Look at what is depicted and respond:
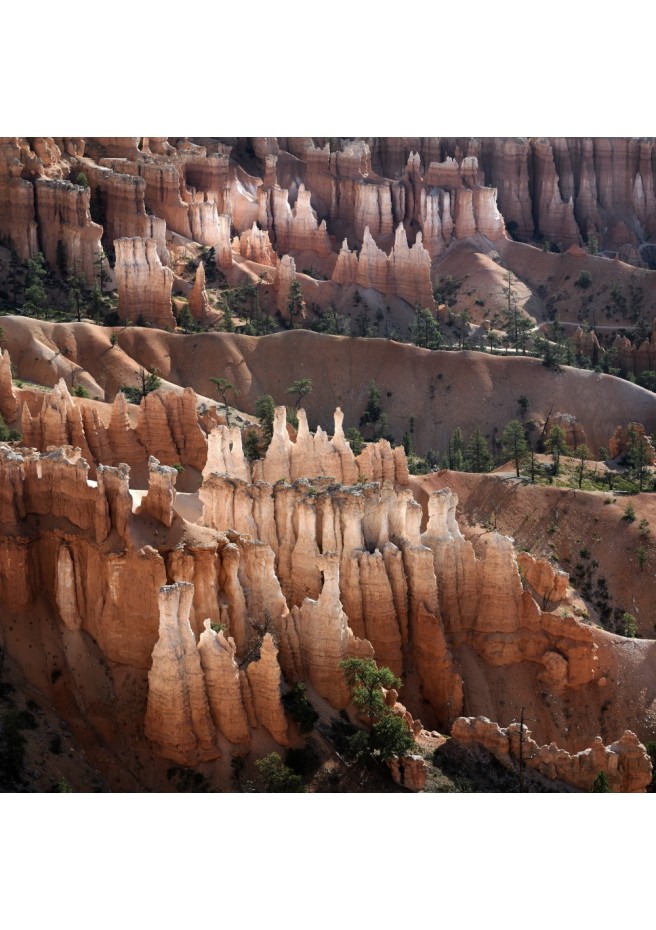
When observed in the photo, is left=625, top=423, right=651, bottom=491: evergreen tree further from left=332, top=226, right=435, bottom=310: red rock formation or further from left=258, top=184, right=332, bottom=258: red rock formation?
left=258, top=184, right=332, bottom=258: red rock formation

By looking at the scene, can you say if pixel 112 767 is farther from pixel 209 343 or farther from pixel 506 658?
pixel 209 343

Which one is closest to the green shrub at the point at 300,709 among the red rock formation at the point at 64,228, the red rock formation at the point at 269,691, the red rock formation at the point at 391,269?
the red rock formation at the point at 269,691

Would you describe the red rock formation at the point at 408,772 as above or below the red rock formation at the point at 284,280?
below

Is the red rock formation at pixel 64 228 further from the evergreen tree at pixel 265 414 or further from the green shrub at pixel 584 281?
the green shrub at pixel 584 281

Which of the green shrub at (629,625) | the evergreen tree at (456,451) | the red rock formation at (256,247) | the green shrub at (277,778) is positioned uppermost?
the red rock formation at (256,247)

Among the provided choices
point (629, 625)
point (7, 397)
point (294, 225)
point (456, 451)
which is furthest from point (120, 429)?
point (294, 225)

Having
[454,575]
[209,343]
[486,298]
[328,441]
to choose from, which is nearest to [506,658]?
[454,575]

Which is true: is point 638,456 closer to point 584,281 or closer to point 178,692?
point 178,692
